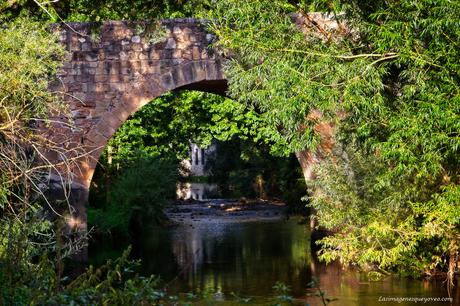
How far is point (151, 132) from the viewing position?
19.7 meters

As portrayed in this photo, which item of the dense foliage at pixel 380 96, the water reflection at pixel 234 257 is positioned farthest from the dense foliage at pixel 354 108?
the water reflection at pixel 234 257

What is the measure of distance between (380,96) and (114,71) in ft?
19.1

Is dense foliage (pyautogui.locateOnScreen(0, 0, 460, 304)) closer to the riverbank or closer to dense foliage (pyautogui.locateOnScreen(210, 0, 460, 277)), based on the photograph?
dense foliage (pyautogui.locateOnScreen(210, 0, 460, 277))

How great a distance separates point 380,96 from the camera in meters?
7.53

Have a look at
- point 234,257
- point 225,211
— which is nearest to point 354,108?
point 234,257

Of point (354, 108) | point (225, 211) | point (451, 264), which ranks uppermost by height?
point (354, 108)

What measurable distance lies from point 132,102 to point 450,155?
6.00m

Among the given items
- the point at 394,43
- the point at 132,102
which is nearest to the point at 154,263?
the point at 132,102

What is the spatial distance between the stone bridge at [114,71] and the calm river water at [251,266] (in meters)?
1.96

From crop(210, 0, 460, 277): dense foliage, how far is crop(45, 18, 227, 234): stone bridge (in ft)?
10.8

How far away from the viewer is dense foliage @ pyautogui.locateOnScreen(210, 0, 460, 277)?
7199 mm

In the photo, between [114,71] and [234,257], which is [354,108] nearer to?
[114,71]

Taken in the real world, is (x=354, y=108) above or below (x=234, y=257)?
above

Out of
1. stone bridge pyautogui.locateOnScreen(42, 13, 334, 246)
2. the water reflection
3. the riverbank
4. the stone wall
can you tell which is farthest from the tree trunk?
the riverbank
